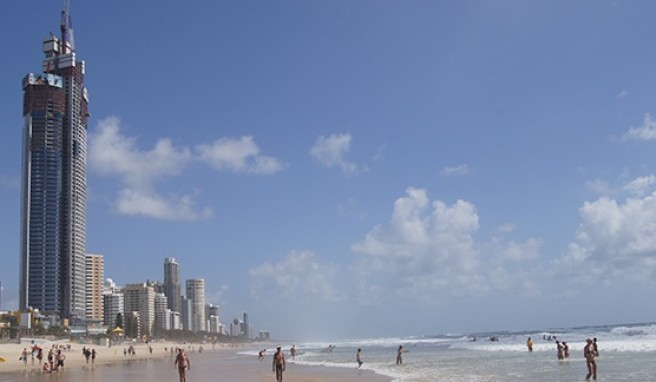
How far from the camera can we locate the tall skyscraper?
148 m

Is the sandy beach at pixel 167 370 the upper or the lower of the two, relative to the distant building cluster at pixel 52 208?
lower

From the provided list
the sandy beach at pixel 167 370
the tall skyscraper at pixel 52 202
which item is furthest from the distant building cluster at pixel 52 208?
the sandy beach at pixel 167 370

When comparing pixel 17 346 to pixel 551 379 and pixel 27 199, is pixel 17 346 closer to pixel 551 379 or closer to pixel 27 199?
pixel 551 379

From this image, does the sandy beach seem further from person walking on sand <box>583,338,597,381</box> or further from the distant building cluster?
the distant building cluster

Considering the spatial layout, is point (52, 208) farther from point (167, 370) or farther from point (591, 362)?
point (591, 362)

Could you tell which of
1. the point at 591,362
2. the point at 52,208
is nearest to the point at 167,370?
the point at 591,362

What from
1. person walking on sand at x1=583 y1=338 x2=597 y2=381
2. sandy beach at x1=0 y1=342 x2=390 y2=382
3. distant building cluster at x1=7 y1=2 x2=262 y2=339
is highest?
distant building cluster at x1=7 y1=2 x2=262 y2=339

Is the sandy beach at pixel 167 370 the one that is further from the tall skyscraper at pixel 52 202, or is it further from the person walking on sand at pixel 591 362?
the tall skyscraper at pixel 52 202

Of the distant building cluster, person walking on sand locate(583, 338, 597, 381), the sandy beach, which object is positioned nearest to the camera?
person walking on sand locate(583, 338, 597, 381)

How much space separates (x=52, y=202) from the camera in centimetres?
14875

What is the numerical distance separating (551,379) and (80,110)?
162239mm

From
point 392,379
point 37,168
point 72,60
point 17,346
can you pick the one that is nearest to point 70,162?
point 37,168

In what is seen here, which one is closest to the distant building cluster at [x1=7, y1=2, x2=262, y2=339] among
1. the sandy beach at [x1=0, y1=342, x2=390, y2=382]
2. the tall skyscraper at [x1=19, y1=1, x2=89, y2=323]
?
the tall skyscraper at [x1=19, y1=1, x2=89, y2=323]

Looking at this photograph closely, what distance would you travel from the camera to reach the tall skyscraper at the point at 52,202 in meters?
148
